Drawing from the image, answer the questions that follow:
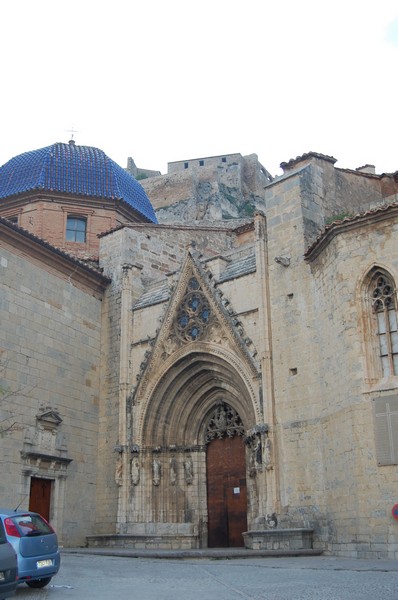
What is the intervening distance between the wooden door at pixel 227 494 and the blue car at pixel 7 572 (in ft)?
34.6

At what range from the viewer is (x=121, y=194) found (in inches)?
948

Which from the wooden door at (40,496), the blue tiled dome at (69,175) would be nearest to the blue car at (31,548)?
the wooden door at (40,496)

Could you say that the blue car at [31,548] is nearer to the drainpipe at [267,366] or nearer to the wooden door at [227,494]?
the drainpipe at [267,366]

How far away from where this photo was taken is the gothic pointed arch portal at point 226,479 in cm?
1734

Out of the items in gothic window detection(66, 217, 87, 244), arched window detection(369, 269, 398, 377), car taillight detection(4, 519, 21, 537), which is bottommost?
car taillight detection(4, 519, 21, 537)

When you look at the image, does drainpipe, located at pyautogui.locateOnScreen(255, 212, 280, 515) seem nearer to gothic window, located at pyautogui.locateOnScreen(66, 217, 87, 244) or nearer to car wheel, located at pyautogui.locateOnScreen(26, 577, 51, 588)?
car wheel, located at pyautogui.locateOnScreen(26, 577, 51, 588)

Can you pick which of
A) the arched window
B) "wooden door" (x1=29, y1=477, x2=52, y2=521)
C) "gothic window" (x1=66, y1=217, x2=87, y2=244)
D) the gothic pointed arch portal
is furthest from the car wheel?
"gothic window" (x1=66, y1=217, x2=87, y2=244)

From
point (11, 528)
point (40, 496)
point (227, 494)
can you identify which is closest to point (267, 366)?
point (227, 494)

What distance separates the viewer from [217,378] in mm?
18047

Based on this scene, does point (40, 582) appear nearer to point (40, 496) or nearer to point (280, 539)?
point (280, 539)

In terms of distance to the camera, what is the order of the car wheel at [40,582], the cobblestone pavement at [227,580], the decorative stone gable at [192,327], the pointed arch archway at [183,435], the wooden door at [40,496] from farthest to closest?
the pointed arch archway at [183,435]
the decorative stone gable at [192,327]
the wooden door at [40,496]
the car wheel at [40,582]
the cobblestone pavement at [227,580]

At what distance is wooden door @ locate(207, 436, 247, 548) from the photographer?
1731 centimetres

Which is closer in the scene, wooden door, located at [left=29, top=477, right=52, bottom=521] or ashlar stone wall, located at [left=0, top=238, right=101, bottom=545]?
ashlar stone wall, located at [left=0, top=238, right=101, bottom=545]

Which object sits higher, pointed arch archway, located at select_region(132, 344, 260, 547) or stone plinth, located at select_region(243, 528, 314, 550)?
pointed arch archway, located at select_region(132, 344, 260, 547)
